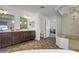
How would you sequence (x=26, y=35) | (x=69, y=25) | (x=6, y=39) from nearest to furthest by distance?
1. (x=6, y=39)
2. (x=69, y=25)
3. (x=26, y=35)

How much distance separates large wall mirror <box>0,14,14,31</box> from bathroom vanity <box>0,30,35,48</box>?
806 millimetres

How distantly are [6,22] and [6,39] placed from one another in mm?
1791

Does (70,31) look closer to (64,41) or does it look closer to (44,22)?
(64,41)

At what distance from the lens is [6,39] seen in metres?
5.82

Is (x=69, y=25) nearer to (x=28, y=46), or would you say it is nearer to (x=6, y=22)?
(x=28, y=46)

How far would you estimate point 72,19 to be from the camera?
21.4 ft

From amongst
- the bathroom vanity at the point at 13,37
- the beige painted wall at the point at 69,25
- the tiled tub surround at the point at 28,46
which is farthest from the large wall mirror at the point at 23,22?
the beige painted wall at the point at 69,25

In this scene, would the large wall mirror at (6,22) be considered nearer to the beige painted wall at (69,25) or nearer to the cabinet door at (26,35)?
the cabinet door at (26,35)

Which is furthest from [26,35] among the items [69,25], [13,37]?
[69,25]

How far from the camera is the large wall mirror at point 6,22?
22.8ft

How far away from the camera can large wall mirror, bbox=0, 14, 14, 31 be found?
6.95 metres
